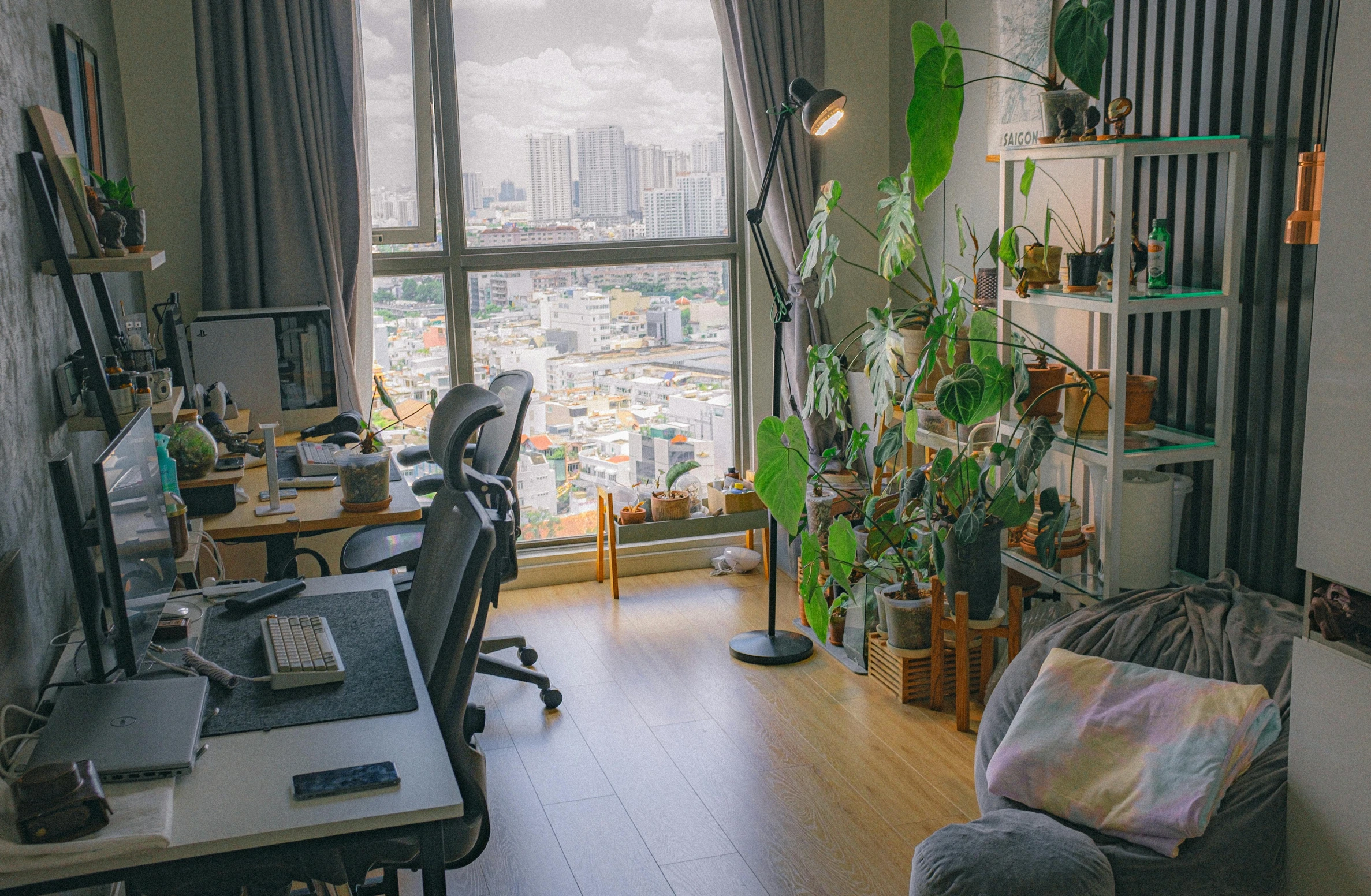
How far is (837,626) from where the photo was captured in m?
4.01

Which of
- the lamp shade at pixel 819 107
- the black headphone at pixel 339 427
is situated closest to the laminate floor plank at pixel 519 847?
the black headphone at pixel 339 427

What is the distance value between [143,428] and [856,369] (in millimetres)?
3076

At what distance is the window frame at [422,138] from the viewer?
4344 mm

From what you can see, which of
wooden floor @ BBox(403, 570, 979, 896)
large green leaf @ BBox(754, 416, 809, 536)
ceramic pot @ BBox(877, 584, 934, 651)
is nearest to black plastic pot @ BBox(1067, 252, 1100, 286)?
large green leaf @ BBox(754, 416, 809, 536)

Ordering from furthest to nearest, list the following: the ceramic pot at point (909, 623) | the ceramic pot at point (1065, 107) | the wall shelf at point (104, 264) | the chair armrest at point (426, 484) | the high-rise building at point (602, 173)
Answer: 1. the high-rise building at point (602, 173)
2. the chair armrest at point (426, 484)
3. the ceramic pot at point (909, 623)
4. the ceramic pot at point (1065, 107)
5. the wall shelf at point (104, 264)

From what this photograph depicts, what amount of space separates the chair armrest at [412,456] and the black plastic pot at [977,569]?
1818 mm

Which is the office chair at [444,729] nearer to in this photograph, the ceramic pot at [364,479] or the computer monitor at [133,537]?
the computer monitor at [133,537]

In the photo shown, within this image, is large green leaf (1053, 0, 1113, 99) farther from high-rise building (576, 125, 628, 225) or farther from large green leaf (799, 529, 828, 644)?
high-rise building (576, 125, 628, 225)

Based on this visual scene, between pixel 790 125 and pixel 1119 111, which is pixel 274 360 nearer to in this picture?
pixel 790 125

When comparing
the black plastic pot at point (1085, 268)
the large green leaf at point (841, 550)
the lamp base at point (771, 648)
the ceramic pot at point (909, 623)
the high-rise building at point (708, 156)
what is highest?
the high-rise building at point (708, 156)

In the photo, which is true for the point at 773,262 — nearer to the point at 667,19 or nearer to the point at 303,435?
the point at 667,19

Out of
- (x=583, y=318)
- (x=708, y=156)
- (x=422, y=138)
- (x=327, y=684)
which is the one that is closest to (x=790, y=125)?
(x=708, y=156)

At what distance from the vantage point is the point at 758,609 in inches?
175

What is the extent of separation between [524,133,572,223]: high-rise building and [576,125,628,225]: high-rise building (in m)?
0.05
